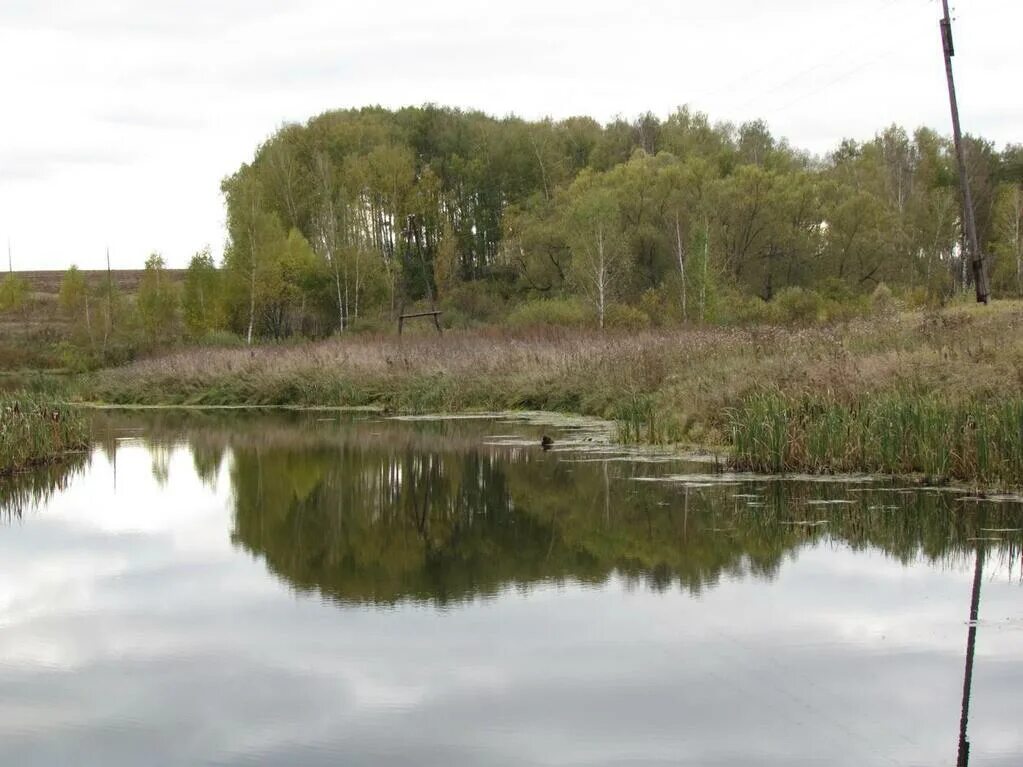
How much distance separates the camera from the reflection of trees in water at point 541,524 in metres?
9.28

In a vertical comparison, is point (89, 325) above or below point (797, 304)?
above

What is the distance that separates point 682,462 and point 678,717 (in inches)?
357

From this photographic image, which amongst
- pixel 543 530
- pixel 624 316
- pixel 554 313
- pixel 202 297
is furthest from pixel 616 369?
pixel 202 297

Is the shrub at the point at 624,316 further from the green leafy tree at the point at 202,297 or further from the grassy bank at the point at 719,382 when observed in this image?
the green leafy tree at the point at 202,297

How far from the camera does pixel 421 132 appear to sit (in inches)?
2591

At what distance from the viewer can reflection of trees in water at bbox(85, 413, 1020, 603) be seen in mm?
9281

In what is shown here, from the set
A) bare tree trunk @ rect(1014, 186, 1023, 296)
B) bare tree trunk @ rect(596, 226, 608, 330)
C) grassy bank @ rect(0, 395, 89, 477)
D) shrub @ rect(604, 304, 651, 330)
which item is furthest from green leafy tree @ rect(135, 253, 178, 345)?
bare tree trunk @ rect(1014, 186, 1023, 296)

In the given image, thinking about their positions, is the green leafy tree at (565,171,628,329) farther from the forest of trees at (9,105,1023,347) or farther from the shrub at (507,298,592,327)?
the shrub at (507,298,592,327)

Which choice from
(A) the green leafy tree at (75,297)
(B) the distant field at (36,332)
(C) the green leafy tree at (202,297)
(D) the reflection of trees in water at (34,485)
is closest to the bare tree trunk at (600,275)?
(C) the green leafy tree at (202,297)

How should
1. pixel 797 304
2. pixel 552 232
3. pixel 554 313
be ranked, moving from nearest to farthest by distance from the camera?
pixel 797 304, pixel 554 313, pixel 552 232

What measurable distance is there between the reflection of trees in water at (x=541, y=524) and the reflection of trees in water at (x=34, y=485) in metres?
1.93

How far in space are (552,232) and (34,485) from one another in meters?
39.9

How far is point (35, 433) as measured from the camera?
1698cm

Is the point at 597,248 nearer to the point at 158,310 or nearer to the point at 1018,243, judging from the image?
the point at 1018,243
